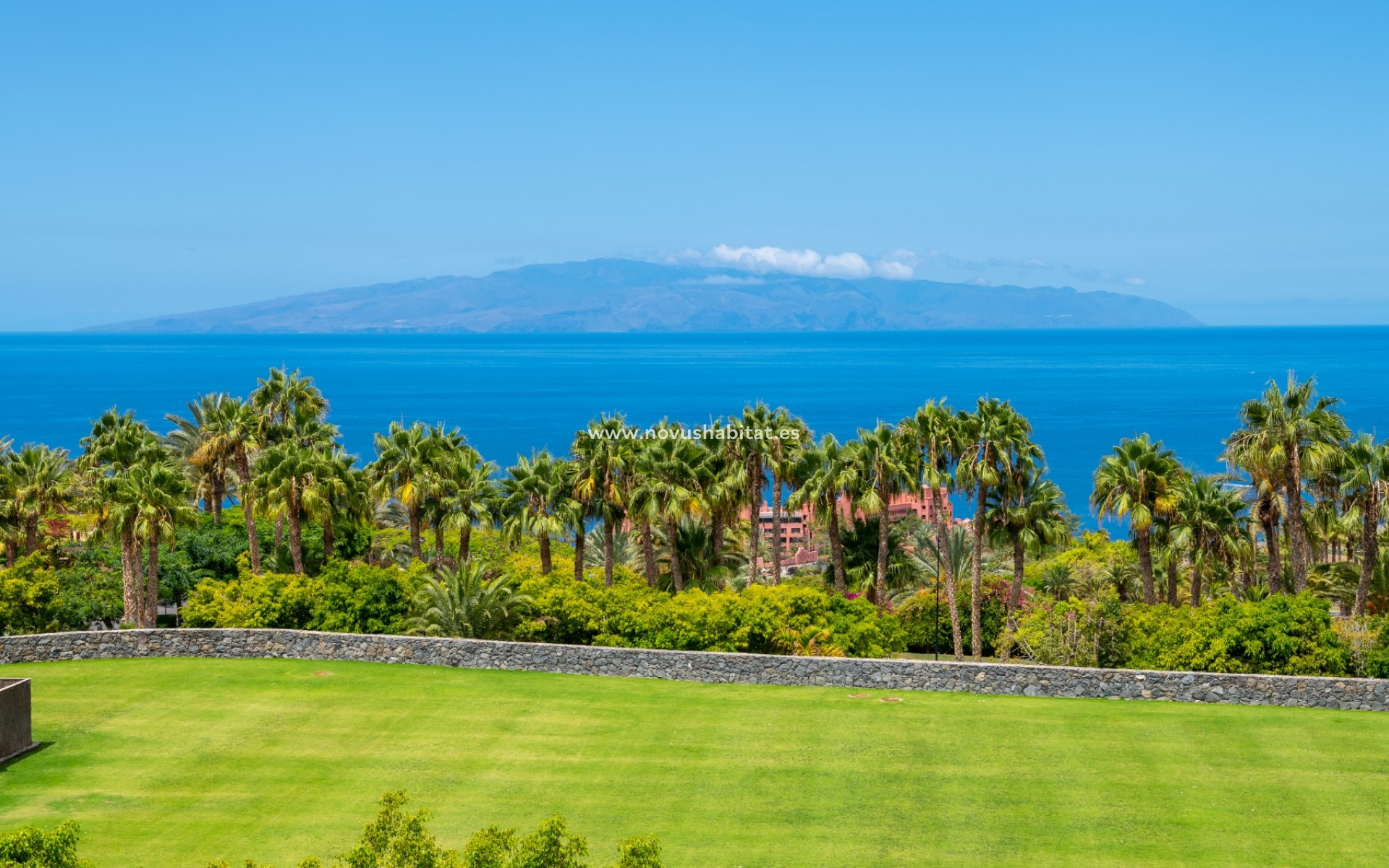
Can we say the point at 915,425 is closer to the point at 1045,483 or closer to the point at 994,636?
the point at 1045,483

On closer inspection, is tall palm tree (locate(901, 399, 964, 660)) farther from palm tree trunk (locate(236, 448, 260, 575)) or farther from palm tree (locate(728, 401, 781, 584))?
palm tree trunk (locate(236, 448, 260, 575))

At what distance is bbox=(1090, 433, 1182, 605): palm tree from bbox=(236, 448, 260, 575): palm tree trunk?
82.5 ft

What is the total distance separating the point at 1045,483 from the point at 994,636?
217 inches

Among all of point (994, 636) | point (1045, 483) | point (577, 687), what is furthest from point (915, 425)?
point (577, 687)

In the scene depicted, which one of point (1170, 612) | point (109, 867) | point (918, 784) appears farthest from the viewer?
point (1170, 612)

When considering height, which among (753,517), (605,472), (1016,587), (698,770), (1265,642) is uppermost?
(605,472)

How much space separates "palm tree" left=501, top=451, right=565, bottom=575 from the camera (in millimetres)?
40156

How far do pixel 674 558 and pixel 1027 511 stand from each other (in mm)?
11100

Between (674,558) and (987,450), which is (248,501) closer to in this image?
(674,558)

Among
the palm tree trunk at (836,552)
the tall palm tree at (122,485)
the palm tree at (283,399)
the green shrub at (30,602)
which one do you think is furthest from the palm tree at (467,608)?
the palm tree at (283,399)

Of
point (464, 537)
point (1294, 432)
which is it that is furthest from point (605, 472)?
point (1294, 432)

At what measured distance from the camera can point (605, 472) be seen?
3981 centimetres

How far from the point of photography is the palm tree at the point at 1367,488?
35469mm

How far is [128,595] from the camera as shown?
37344 mm
